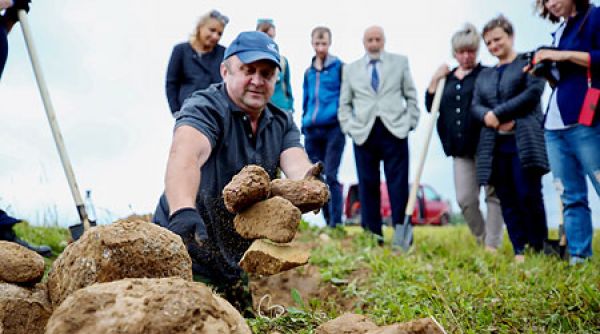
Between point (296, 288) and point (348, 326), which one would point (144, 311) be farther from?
point (296, 288)

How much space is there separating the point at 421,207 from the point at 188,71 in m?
9.01

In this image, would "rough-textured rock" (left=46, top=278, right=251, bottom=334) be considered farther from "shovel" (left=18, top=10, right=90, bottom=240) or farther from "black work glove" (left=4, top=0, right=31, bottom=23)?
"black work glove" (left=4, top=0, right=31, bottom=23)

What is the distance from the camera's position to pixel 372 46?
5930 mm

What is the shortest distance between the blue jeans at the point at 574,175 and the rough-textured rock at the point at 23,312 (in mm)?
3578

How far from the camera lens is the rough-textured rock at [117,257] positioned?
5.82 feet

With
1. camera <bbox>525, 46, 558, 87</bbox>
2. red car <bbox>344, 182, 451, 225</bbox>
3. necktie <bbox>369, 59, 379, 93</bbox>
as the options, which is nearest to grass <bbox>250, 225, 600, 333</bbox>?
camera <bbox>525, 46, 558, 87</bbox>

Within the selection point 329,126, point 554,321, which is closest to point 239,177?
point 554,321

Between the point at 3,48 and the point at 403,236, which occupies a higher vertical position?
the point at 3,48

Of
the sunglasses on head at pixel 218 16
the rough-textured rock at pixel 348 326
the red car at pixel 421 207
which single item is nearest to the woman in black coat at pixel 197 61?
the sunglasses on head at pixel 218 16

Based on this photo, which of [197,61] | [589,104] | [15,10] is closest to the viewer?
[589,104]

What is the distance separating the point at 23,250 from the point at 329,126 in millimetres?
4303

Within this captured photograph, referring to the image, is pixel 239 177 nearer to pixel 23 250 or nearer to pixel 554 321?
pixel 23 250

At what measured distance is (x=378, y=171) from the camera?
239 inches

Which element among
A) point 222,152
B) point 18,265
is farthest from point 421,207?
point 18,265
